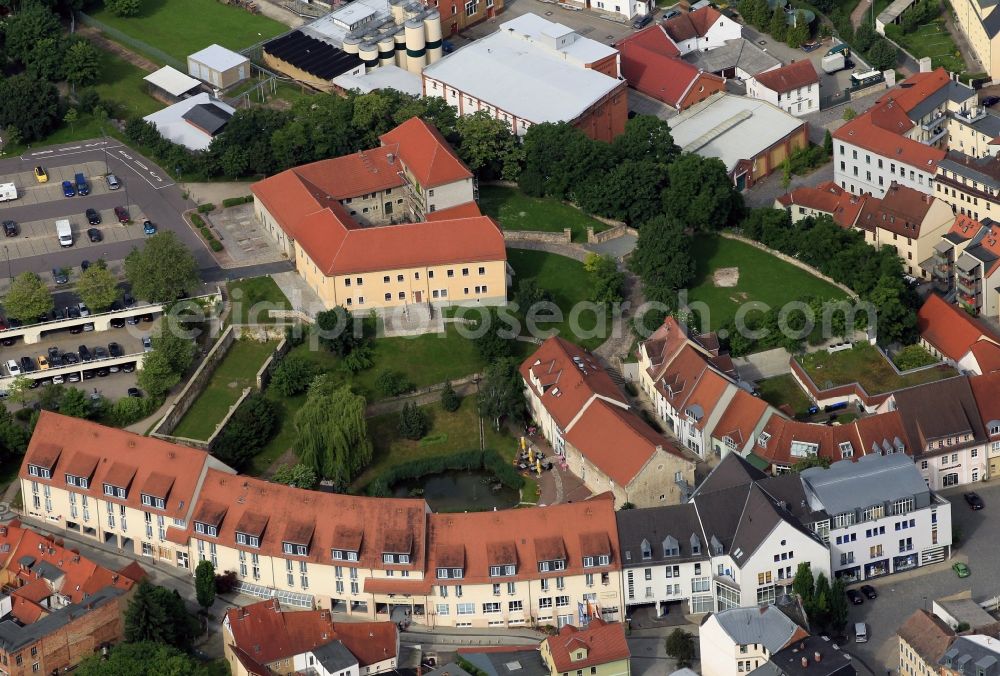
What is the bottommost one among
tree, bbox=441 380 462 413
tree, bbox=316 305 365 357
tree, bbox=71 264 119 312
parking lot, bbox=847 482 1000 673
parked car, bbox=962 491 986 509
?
tree, bbox=441 380 462 413

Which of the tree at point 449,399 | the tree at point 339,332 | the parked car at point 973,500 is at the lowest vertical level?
the tree at point 449,399

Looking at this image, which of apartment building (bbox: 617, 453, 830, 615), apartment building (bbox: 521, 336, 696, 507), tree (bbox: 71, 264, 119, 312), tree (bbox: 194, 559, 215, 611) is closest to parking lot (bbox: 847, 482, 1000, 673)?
apartment building (bbox: 617, 453, 830, 615)

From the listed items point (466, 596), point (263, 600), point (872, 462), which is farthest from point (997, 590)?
point (263, 600)

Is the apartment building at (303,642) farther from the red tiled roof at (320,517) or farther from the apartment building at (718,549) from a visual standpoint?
the apartment building at (718,549)

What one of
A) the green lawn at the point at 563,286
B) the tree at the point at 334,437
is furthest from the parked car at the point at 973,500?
the tree at the point at 334,437

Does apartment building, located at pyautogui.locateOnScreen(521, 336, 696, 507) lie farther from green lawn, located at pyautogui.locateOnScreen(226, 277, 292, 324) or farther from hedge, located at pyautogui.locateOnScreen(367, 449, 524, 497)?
green lawn, located at pyautogui.locateOnScreen(226, 277, 292, 324)

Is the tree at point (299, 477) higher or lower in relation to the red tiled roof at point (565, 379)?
lower

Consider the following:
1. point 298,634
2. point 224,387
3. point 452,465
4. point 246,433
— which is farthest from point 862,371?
point 298,634
